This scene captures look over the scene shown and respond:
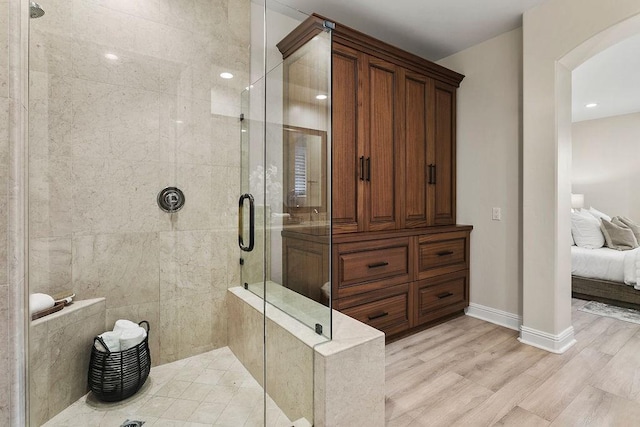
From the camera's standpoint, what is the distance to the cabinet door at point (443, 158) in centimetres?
294

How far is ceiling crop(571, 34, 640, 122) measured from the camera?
124 inches

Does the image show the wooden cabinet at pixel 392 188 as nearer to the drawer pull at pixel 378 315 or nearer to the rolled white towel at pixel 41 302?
the drawer pull at pixel 378 315

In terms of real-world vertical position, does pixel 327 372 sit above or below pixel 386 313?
above

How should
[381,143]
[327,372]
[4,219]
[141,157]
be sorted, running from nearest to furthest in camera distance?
[4,219] < [327,372] < [141,157] < [381,143]

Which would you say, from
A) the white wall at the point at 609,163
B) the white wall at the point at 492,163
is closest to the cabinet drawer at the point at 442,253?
the white wall at the point at 492,163

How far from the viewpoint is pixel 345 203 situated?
232 cm

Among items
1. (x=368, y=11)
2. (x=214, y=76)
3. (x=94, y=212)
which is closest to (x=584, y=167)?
(x=368, y=11)

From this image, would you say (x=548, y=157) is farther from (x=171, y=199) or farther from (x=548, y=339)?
(x=171, y=199)

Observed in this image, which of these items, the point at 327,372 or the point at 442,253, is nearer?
the point at 327,372

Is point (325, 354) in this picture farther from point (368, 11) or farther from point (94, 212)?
point (368, 11)

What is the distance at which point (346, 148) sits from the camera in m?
2.31

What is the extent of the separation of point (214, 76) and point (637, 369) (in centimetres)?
337

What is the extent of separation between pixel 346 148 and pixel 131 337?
5.77 ft

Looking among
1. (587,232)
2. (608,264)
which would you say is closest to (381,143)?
(608,264)
